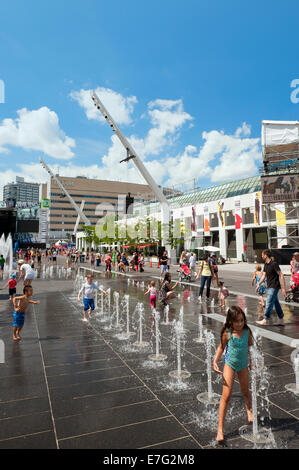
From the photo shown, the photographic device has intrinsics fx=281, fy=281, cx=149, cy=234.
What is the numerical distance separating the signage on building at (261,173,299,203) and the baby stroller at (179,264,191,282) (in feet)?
27.7

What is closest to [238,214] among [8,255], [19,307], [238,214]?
[238,214]

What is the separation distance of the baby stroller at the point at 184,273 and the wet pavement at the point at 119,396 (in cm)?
1069

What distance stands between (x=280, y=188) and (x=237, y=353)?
19.9 m

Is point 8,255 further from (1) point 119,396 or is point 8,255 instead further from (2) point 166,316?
(1) point 119,396

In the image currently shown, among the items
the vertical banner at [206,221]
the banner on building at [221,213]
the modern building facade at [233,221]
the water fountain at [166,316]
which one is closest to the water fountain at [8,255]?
the modern building facade at [233,221]

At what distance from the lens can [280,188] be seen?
66.8 ft

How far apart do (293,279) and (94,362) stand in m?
8.15

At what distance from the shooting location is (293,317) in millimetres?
7938

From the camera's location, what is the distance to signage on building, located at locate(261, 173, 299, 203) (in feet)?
65.8

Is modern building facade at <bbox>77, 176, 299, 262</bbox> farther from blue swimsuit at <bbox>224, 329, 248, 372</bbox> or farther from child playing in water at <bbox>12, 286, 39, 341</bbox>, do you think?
blue swimsuit at <bbox>224, 329, 248, 372</bbox>

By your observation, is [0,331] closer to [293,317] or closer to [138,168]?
[293,317]

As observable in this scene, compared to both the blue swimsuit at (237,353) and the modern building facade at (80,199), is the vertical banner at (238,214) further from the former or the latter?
the modern building facade at (80,199)
